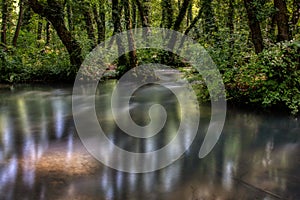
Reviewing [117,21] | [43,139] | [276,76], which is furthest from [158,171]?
[117,21]

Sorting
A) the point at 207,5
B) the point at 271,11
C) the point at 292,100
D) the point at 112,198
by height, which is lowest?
the point at 112,198

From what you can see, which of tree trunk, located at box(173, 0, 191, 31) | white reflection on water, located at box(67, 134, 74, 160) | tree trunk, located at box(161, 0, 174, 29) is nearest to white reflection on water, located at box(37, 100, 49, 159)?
white reflection on water, located at box(67, 134, 74, 160)

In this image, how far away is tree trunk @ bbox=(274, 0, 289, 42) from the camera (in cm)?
972

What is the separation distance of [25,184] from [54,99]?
7217mm

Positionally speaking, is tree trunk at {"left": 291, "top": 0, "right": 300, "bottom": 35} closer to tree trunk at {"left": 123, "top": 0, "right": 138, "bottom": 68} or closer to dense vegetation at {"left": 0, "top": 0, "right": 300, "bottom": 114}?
dense vegetation at {"left": 0, "top": 0, "right": 300, "bottom": 114}

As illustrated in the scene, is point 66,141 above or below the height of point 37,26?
below

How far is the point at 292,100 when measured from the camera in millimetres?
7832

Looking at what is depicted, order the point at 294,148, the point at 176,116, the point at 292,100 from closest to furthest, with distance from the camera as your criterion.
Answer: the point at 294,148 → the point at 292,100 → the point at 176,116

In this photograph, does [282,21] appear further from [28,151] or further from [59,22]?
[59,22]

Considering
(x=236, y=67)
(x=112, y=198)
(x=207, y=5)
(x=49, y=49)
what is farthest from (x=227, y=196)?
(x=49, y=49)

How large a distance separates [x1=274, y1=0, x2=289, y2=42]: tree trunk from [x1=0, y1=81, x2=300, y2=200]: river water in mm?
2850

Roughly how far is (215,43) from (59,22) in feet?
26.5

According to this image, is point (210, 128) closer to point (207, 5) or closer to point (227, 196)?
point (227, 196)

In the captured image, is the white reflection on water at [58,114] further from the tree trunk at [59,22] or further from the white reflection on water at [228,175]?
the tree trunk at [59,22]
